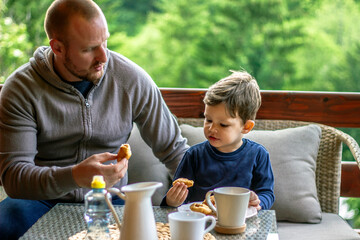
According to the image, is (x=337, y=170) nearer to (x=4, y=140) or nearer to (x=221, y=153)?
(x=221, y=153)

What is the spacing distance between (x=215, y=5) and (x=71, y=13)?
810 centimetres

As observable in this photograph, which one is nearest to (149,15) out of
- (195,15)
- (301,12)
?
(195,15)

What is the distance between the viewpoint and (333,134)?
2178mm

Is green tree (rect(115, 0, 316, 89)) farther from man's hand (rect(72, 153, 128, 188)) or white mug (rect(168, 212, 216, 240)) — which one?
white mug (rect(168, 212, 216, 240))

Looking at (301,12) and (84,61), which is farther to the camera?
→ (301,12)

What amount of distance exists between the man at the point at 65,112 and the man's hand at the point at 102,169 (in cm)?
9

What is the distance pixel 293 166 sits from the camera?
2.08m

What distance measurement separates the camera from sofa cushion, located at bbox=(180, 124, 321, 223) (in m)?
2.02

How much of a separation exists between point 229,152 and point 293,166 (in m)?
0.47

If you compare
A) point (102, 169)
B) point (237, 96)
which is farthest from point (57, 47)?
point (237, 96)

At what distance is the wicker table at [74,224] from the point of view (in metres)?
1.34

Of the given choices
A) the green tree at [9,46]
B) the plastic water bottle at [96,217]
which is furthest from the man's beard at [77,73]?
the green tree at [9,46]

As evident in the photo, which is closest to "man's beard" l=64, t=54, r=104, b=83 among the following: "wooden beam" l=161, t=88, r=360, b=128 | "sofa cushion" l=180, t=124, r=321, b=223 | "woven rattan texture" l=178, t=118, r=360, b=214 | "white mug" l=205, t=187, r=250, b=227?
"sofa cushion" l=180, t=124, r=321, b=223

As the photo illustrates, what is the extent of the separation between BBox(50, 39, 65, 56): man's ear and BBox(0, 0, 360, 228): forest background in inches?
262
